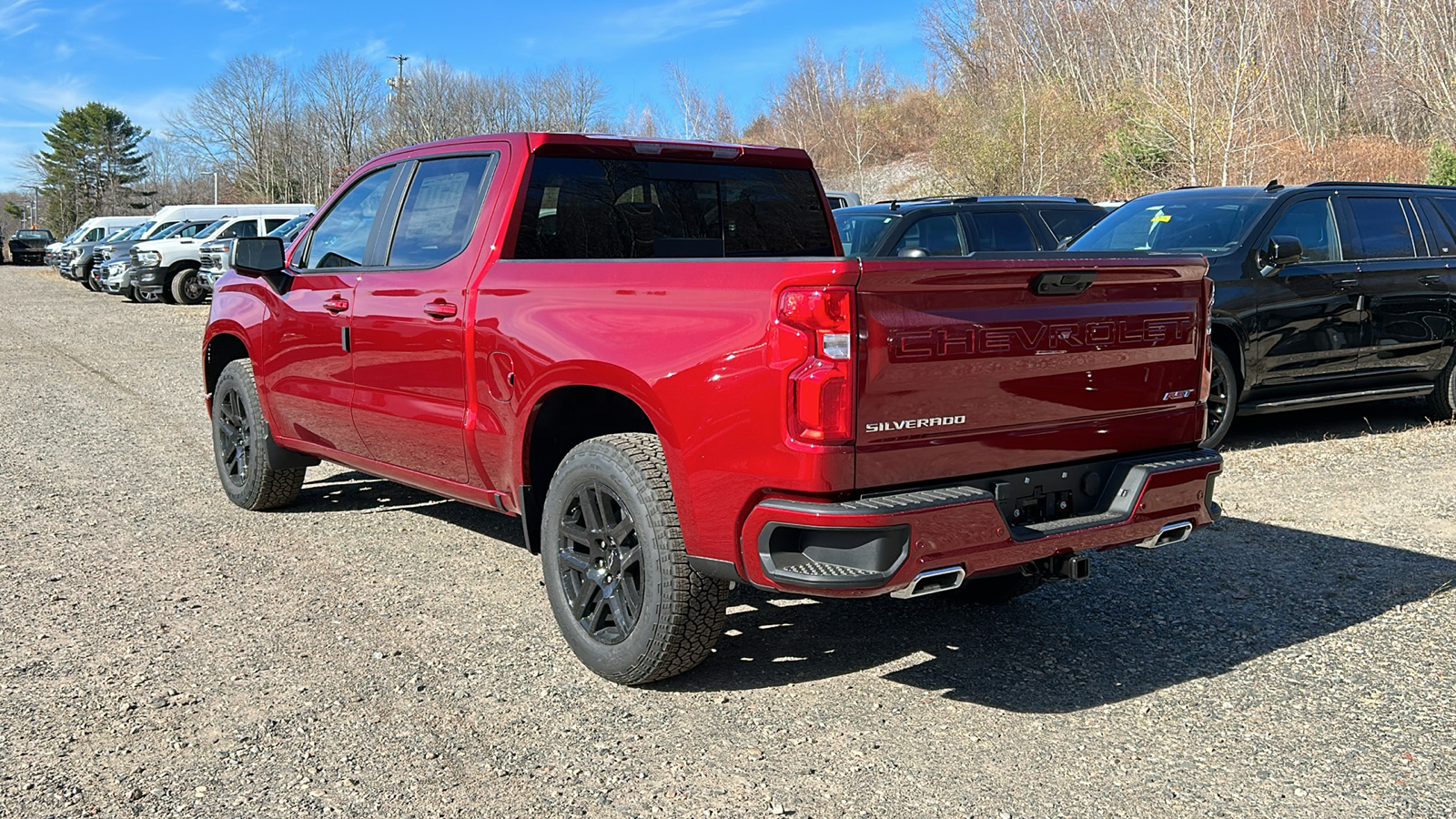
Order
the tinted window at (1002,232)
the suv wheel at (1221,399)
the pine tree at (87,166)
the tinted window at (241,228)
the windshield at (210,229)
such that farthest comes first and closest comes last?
1. the pine tree at (87,166)
2. the windshield at (210,229)
3. the tinted window at (241,228)
4. the tinted window at (1002,232)
5. the suv wheel at (1221,399)

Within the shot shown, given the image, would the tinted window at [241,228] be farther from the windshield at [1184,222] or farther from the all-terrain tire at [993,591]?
the all-terrain tire at [993,591]

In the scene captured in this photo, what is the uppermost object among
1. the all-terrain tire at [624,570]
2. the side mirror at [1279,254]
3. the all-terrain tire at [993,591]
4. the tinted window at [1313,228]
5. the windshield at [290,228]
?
the windshield at [290,228]

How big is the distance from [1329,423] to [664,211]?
270 inches

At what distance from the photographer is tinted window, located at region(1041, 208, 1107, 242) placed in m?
11.4

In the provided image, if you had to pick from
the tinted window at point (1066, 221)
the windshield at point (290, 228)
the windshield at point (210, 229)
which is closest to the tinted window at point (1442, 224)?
the tinted window at point (1066, 221)

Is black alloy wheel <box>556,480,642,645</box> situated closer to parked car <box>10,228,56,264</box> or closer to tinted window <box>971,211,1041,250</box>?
tinted window <box>971,211,1041,250</box>

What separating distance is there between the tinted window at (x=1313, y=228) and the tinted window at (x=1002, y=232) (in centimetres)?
249

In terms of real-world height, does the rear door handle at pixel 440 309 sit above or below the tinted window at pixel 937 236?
below

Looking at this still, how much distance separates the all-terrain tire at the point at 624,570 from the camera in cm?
377

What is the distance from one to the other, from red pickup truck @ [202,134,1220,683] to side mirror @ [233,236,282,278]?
34 centimetres

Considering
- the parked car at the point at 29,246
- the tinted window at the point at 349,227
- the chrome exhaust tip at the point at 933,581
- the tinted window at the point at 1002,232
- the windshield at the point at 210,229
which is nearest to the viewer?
the chrome exhaust tip at the point at 933,581

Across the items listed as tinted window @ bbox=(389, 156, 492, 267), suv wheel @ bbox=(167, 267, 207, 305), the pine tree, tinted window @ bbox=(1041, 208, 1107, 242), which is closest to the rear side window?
tinted window @ bbox=(389, 156, 492, 267)

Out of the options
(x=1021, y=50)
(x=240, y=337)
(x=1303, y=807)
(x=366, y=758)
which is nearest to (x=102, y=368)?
(x=240, y=337)

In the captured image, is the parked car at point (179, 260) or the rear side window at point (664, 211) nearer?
the rear side window at point (664, 211)
